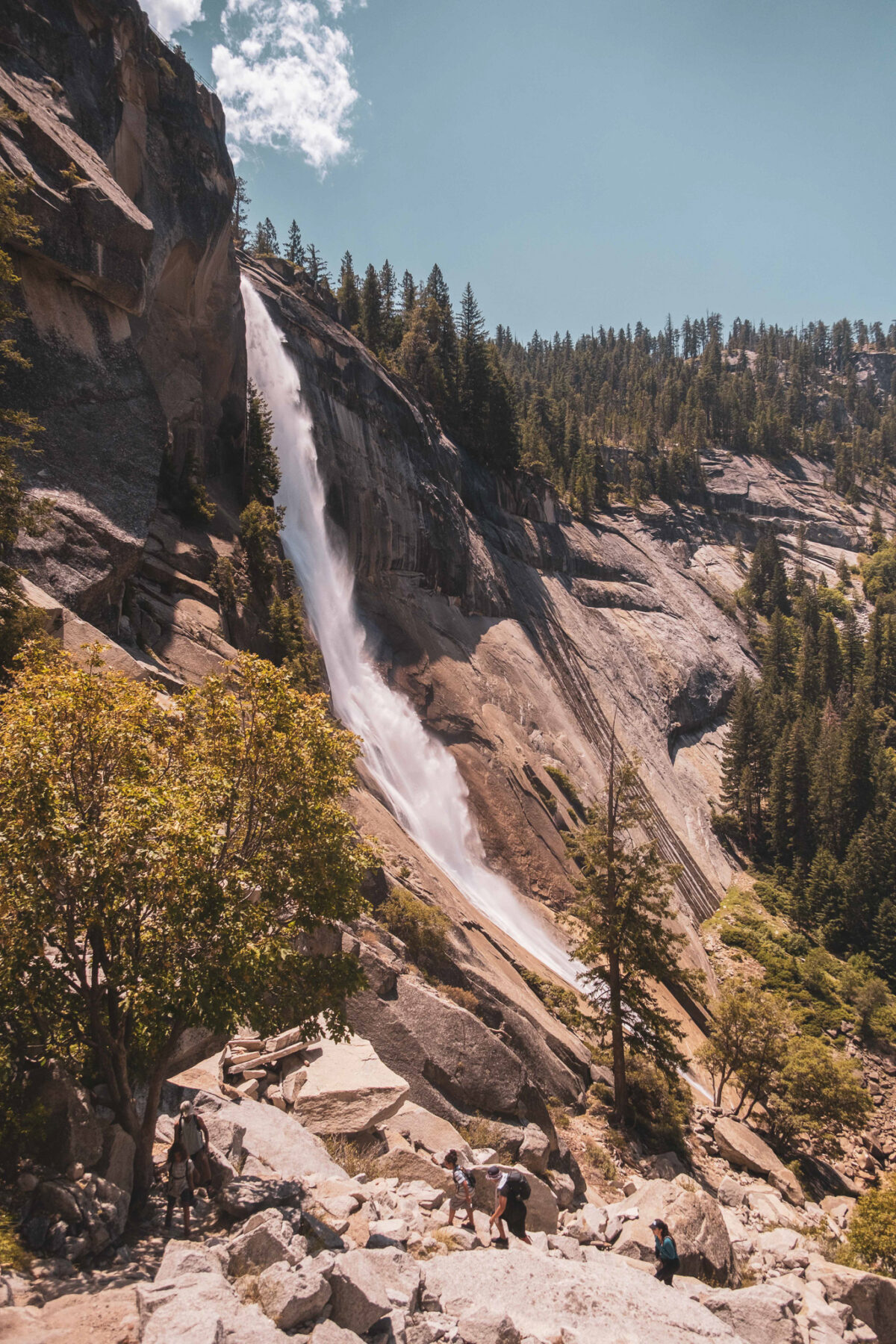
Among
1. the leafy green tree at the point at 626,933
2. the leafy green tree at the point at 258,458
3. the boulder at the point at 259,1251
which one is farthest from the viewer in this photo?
the leafy green tree at the point at 258,458

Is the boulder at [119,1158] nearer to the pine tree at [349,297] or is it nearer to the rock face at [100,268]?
the rock face at [100,268]

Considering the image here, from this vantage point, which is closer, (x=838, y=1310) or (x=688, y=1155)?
(x=838, y=1310)

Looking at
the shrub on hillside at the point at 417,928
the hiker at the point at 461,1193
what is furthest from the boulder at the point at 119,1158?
the shrub on hillside at the point at 417,928

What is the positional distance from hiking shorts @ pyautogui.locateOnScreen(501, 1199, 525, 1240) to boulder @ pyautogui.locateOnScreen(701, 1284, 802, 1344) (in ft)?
9.16

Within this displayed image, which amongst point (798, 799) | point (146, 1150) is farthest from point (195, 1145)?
point (798, 799)

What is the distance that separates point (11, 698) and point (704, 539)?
10851cm

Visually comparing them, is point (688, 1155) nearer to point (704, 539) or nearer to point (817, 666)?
point (817, 666)

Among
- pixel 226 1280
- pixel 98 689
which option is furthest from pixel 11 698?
pixel 226 1280

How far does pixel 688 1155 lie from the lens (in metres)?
21.6

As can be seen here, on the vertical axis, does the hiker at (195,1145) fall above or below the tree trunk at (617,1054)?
above

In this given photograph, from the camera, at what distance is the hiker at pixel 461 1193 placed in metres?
11.4

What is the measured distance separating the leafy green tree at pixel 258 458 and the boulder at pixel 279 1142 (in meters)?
29.7

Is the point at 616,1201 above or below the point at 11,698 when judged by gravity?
below

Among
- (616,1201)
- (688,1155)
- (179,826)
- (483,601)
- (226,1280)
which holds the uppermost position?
(483,601)
